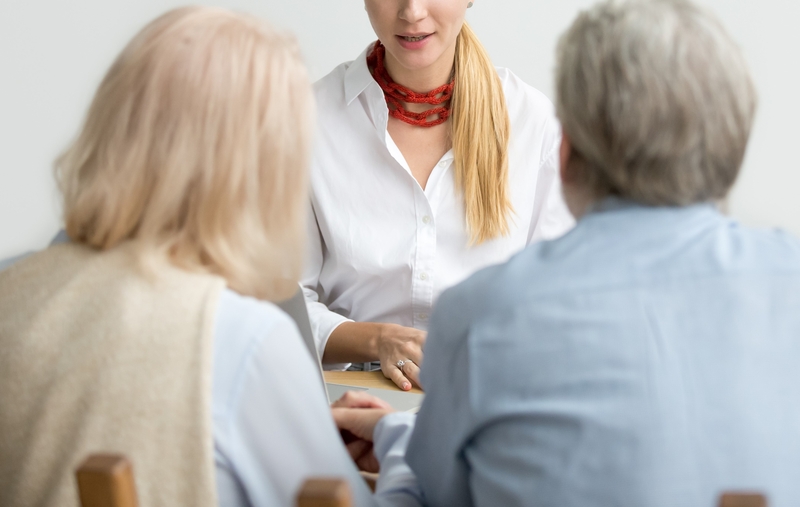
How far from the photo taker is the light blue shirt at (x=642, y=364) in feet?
2.64

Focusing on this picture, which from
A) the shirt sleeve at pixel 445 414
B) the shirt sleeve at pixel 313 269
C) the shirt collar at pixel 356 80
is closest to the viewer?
the shirt sleeve at pixel 445 414

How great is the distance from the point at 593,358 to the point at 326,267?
112 cm

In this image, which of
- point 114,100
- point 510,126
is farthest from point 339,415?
point 510,126

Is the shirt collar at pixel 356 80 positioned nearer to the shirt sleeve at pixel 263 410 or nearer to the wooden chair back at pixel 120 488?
the shirt sleeve at pixel 263 410

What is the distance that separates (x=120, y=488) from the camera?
2.20 ft

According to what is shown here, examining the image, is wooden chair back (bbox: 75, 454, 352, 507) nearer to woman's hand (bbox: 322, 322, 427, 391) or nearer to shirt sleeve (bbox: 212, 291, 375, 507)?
shirt sleeve (bbox: 212, 291, 375, 507)

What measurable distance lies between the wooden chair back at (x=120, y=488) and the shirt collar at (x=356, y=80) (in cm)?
132

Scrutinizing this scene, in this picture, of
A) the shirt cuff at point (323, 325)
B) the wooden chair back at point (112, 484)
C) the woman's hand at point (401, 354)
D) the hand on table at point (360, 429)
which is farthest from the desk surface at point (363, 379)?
the wooden chair back at point (112, 484)

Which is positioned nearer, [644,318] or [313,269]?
[644,318]

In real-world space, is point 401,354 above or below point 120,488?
below

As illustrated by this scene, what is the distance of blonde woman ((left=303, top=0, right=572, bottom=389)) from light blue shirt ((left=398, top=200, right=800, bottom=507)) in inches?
37.1

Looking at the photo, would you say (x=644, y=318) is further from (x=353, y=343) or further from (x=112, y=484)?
(x=353, y=343)

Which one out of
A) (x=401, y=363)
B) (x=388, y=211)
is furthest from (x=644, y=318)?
(x=388, y=211)

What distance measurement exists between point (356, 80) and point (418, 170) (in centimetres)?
25
